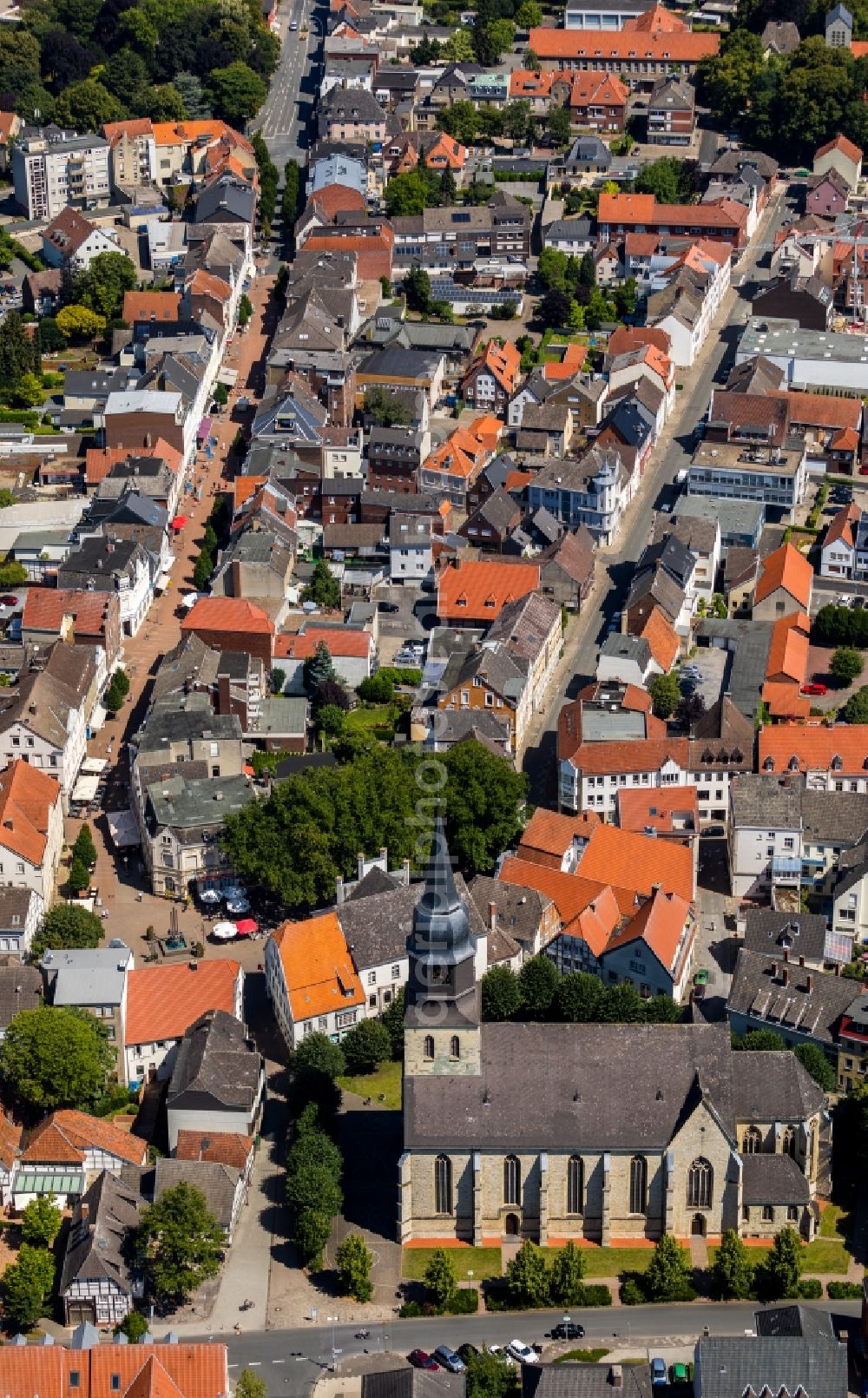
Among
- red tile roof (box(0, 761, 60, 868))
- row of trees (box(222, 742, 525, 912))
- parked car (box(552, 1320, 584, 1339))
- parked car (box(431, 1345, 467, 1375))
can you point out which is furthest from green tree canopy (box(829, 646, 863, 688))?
parked car (box(431, 1345, 467, 1375))

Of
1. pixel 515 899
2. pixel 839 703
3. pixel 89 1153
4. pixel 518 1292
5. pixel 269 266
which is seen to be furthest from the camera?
pixel 269 266

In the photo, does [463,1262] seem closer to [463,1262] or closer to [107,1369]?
[463,1262]

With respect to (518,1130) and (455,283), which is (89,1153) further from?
(455,283)

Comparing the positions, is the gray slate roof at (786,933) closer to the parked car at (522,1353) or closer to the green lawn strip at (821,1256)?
the green lawn strip at (821,1256)

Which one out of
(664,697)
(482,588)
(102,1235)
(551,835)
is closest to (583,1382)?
(102,1235)

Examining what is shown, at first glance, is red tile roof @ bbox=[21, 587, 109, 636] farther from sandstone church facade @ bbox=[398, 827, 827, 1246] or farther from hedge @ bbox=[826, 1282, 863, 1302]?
hedge @ bbox=[826, 1282, 863, 1302]

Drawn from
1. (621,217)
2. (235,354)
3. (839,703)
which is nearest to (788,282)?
(621,217)
